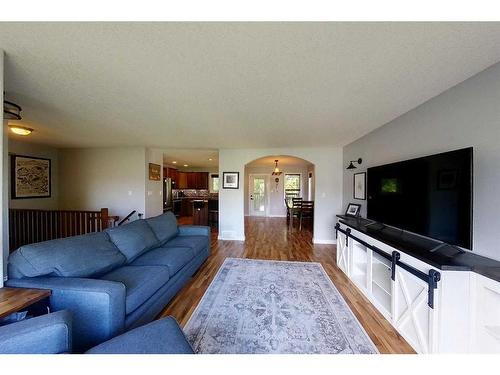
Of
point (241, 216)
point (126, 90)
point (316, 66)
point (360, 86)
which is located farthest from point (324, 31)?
point (241, 216)

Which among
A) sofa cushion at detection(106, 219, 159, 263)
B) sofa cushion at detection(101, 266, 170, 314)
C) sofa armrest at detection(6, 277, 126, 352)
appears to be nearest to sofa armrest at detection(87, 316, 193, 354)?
sofa armrest at detection(6, 277, 126, 352)

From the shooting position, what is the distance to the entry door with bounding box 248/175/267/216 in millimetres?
9250

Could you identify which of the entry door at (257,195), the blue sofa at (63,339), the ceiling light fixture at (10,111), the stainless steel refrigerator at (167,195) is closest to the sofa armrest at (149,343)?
the blue sofa at (63,339)

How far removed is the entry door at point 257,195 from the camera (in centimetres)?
925

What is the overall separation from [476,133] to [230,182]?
4.18 meters

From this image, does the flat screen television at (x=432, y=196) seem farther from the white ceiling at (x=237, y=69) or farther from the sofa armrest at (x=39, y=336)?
the sofa armrest at (x=39, y=336)

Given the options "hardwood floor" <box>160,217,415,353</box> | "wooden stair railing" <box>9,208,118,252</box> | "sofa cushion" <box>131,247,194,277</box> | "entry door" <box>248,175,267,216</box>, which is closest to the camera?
"hardwood floor" <box>160,217,415,353</box>

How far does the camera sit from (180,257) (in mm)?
2436

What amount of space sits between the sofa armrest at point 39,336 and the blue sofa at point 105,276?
40 centimetres

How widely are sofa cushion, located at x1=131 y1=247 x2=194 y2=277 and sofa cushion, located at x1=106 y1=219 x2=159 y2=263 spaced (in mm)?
89

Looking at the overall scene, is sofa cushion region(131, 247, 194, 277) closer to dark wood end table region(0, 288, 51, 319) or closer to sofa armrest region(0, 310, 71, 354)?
dark wood end table region(0, 288, 51, 319)

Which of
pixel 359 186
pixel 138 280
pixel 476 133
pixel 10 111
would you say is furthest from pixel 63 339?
pixel 359 186

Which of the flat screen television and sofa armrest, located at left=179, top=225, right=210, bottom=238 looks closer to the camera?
the flat screen television

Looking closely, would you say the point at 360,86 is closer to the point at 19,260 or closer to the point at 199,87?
the point at 199,87
